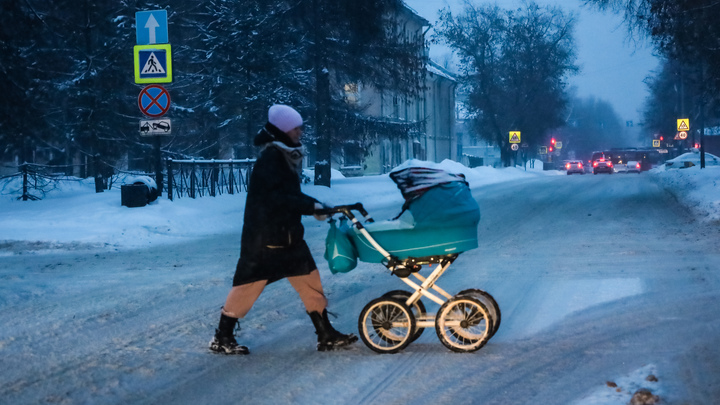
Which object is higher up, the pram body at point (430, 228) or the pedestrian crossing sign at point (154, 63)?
the pedestrian crossing sign at point (154, 63)

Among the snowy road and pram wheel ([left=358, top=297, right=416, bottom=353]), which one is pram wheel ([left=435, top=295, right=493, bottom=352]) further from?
pram wheel ([left=358, top=297, right=416, bottom=353])

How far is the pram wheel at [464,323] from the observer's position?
6.03 metres

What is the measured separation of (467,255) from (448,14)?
57524mm

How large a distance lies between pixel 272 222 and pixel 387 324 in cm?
113

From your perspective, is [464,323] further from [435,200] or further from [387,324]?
[435,200]

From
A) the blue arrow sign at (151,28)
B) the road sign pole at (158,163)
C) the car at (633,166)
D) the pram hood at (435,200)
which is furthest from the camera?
the car at (633,166)

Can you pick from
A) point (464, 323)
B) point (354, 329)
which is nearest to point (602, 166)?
point (354, 329)

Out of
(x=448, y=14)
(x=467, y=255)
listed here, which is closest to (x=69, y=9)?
(x=467, y=255)

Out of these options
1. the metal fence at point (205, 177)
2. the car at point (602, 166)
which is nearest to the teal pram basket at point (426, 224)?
the metal fence at point (205, 177)

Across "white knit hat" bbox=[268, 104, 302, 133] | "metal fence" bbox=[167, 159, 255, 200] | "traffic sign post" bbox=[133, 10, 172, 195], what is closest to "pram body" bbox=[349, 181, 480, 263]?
"white knit hat" bbox=[268, 104, 302, 133]

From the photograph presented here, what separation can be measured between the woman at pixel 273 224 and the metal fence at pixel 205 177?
15245 mm

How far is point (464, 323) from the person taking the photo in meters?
6.10

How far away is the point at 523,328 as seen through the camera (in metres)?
6.92

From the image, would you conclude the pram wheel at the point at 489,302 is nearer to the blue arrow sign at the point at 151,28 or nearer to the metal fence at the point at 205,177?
the blue arrow sign at the point at 151,28
